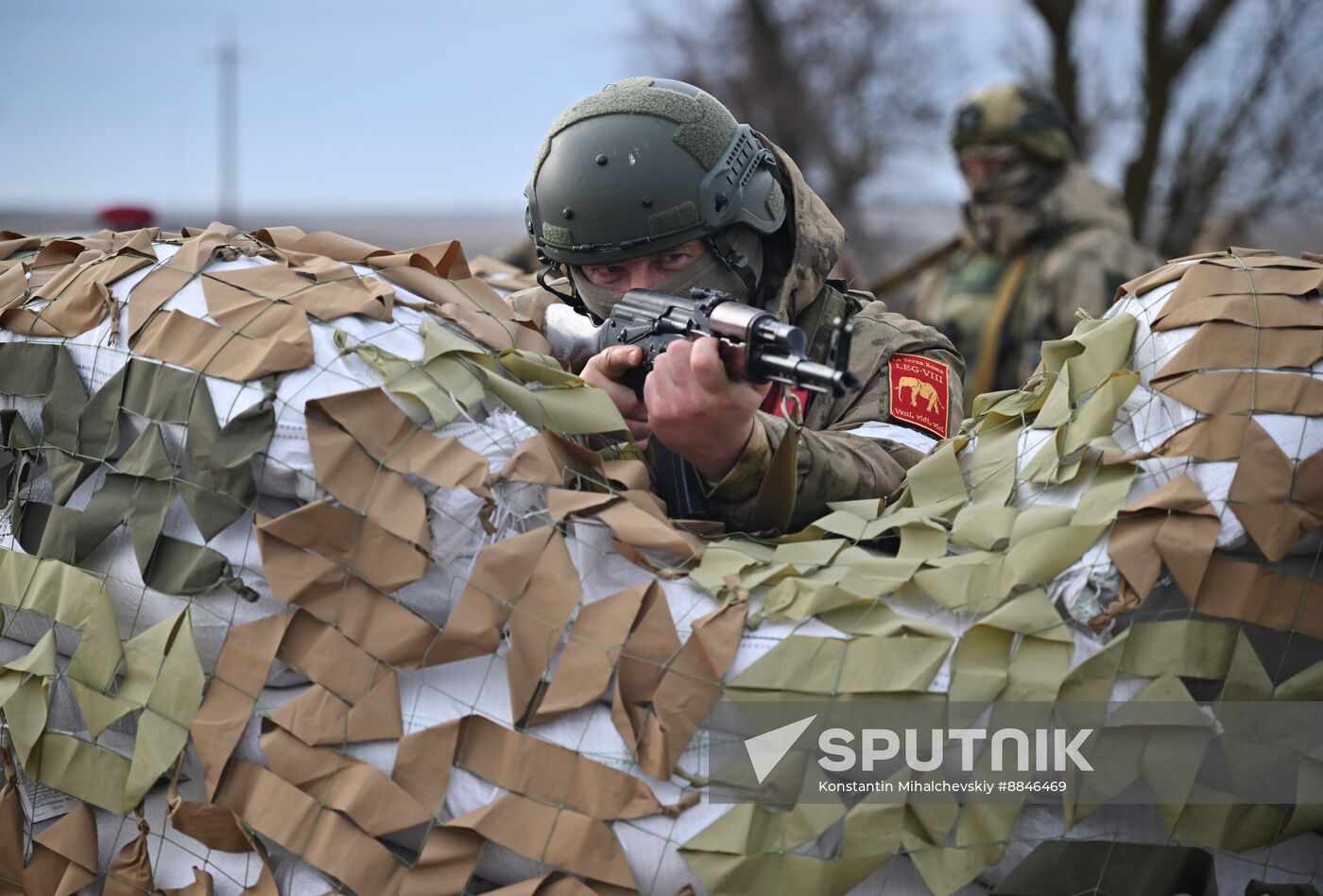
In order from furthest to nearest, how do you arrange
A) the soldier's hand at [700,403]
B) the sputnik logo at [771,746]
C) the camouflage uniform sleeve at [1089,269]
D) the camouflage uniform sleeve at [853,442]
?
the camouflage uniform sleeve at [1089,269] < the camouflage uniform sleeve at [853,442] < the soldier's hand at [700,403] < the sputnik logo at [771,746]

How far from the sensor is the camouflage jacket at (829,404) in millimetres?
2336

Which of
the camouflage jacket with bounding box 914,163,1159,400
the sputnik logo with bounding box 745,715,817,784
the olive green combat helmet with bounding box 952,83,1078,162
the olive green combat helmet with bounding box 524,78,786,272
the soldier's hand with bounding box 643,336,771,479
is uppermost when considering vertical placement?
the olive green combat helmet with bounding box 524,78,786,272

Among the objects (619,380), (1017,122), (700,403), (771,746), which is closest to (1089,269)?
(1017,122)

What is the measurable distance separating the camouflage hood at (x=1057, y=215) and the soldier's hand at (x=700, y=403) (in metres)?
4.34

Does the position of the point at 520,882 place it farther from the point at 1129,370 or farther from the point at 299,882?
the point at 1129,370

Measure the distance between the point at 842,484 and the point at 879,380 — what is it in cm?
36

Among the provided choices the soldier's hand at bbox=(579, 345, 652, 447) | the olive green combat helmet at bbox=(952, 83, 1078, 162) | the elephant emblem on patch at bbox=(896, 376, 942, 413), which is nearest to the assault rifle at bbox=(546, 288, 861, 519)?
the soldier's hand at bbox=(579, 345, 652, 447)

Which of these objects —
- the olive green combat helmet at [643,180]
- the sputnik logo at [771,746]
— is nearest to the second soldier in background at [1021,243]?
the olive green combat helmet at [643,180]

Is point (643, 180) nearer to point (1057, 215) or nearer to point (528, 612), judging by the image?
point (528, 612)

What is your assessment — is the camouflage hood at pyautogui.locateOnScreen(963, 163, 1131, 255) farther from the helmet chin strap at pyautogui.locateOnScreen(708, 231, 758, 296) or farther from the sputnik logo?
the sputnik logo

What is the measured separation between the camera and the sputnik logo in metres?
1.83

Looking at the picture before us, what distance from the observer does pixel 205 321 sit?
80.7 inches

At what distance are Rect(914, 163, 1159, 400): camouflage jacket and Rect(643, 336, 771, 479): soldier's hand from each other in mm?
3814

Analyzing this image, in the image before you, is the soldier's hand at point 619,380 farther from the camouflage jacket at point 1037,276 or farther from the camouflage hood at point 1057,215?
the camouflage hood at point 1057,215
